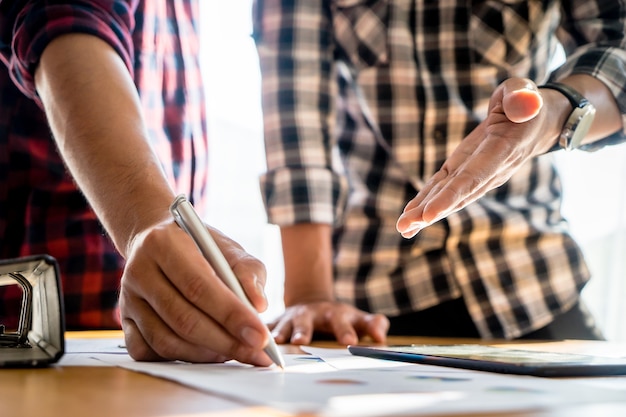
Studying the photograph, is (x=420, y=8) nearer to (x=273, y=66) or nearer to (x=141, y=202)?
(x=273, y=66)

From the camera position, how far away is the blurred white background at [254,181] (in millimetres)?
2703

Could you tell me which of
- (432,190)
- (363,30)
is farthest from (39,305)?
(363,30)

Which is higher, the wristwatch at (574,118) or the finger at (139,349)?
the wristwatch at (574,118)

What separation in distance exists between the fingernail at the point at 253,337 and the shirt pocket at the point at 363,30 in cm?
82

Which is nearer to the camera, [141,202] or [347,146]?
[141,202]

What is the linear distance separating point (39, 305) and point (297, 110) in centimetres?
79

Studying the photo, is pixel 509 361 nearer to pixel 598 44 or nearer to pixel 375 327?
pixel 375 327

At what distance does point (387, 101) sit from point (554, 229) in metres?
0.37

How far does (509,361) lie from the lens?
0.52m

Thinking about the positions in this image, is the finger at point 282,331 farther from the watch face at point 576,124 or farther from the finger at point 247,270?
the watch face at point 576,124

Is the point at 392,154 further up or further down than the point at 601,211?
further up

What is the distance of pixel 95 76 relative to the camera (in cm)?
81

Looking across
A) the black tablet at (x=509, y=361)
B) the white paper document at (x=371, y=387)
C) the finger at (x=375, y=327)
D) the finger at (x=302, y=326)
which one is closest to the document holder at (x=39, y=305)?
the white paper document at (x=371, y=387)

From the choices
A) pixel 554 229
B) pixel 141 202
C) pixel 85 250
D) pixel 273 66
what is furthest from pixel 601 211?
pixel 141 202
